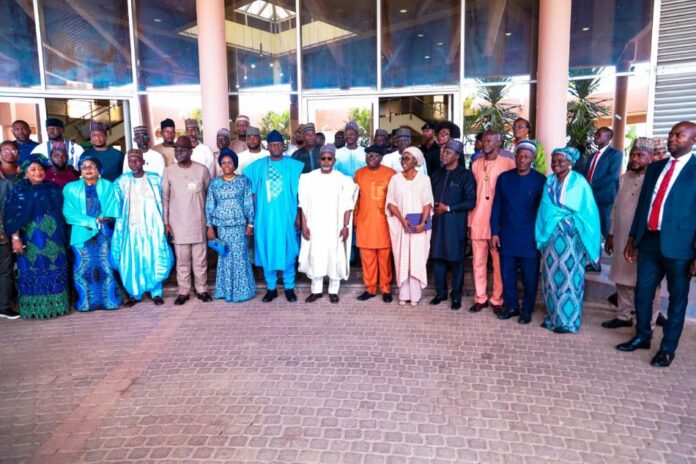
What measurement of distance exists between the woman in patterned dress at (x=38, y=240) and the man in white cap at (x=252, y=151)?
203cm

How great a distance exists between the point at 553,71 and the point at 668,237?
14.0 feet

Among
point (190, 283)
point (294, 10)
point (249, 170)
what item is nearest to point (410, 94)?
point (294, 10)

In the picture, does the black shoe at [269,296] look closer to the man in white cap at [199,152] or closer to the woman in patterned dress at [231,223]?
the woman in patterned dress at [231,223]

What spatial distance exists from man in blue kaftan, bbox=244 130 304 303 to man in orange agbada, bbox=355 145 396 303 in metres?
0.75

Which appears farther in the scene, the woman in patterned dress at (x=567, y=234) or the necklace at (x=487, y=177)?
the necklace at (x=487, y=177)

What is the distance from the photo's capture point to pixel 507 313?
5.00 m

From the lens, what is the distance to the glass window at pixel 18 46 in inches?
334

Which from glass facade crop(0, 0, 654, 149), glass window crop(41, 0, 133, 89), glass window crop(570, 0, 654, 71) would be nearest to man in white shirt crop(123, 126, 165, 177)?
glass facade crop(0, 0, 654, 149)

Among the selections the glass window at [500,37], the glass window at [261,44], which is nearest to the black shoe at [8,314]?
the glass window at [261,44]

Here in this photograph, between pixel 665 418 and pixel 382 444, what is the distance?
182cm

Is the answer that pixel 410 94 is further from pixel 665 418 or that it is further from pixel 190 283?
pixel 665 418

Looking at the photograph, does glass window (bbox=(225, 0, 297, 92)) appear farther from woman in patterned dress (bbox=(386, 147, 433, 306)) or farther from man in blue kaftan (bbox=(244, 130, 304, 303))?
woman in patterned dress (bbox=(386, 147, 433, 306))

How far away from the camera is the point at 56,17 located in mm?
8773

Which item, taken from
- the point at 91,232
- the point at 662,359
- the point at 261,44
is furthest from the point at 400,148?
the point at 261,44
